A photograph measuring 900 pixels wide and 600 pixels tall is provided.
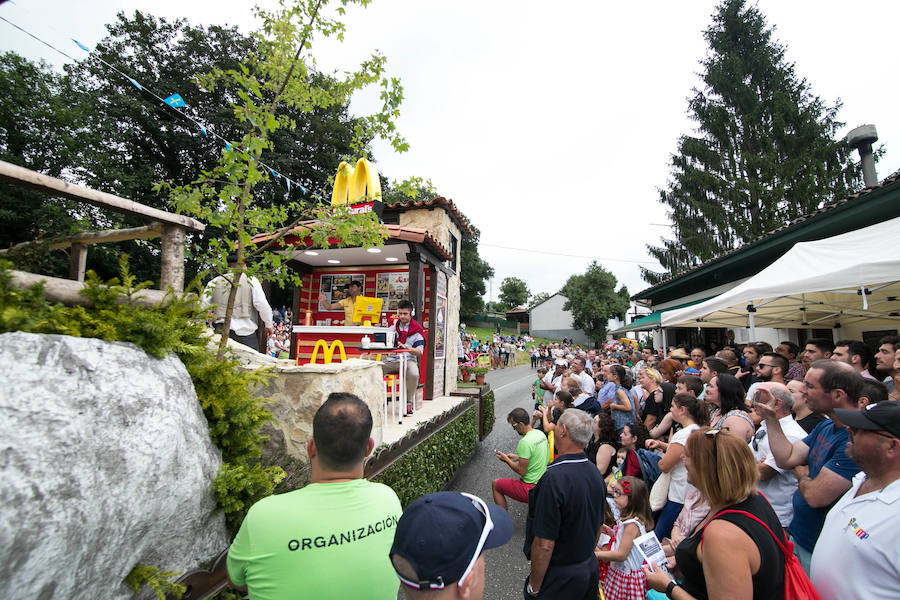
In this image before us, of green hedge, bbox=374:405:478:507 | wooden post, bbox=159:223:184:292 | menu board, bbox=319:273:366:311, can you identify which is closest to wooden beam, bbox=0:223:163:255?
wooden post, bbox=159:223:184:292

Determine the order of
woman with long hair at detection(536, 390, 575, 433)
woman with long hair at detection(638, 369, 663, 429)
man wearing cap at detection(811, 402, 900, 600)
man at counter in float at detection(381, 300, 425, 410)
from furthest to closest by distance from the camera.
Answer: man at counter in float at detection(381, 300, 425, 410) → woman with long hair at detection(536, 390, 575, 433) → woman with long hair at detection(638, 369, 663, 429) → man wearing cap at detection(811, 402, 900, 600)

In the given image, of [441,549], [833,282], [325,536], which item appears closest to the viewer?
[441,549]

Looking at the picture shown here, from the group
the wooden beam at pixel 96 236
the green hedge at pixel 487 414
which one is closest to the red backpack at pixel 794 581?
the wooden beam at pixel 96 236

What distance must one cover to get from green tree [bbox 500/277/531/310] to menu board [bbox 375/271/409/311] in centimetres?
7340

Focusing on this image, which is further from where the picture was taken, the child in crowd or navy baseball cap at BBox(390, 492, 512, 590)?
the child in crowd

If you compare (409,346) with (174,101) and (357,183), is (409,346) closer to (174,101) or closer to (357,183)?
(357,183)

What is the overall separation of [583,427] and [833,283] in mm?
3975

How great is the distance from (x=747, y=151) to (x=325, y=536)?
2215cm

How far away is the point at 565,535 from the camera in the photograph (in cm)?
266

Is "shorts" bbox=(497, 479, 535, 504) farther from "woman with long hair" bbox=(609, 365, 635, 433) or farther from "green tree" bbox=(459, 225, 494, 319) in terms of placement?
"green tree" bbox=(459, 225, 494, 319)

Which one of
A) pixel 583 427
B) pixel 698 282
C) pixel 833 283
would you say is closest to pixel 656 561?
pixel 583 427

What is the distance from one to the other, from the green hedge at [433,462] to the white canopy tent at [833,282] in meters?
4.87

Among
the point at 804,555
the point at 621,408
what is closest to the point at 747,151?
the point at 621,408

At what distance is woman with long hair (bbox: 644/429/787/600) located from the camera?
5.41ft
